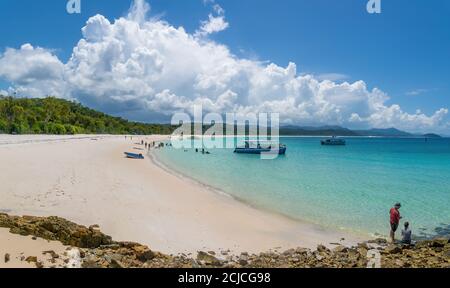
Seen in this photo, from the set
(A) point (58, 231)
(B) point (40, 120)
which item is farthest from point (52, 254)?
(B) point (40, 120)

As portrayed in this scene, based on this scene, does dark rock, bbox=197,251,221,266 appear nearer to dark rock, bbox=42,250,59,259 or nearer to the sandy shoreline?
the sandy shoreline

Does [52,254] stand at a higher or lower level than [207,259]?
higher

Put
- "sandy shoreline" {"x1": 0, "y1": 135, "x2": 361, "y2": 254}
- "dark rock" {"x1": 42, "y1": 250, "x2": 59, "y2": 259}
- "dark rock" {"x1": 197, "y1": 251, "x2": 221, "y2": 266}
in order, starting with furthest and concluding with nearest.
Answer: "sandy shoreline" {"x1": 0, "y1": 135, "x2": 361, "y2": 254}
"dark rock" {"x1": 197, "y1": 251, "x2": 221, "y2": 266}
"dark rock" {"x1": 42, "y1": 250, "x2": 59, "y2": 259}

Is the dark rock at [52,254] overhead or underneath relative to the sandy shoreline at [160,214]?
overhead

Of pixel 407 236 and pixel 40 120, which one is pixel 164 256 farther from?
pixel 40 120

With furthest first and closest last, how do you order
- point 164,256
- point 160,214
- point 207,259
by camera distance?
point 160,214 < point 207,259 < point 164,256

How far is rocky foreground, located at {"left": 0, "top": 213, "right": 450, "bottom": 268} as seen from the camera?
7062mm

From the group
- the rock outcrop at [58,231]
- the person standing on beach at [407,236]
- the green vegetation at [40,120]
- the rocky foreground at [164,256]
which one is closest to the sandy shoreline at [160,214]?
the rocky foreground at [164,256]

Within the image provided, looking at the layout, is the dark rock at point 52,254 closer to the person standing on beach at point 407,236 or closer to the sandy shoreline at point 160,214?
the sandy shoreline at point 160,214

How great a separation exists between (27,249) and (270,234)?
772 centimetres

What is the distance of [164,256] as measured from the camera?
7781 millimetres

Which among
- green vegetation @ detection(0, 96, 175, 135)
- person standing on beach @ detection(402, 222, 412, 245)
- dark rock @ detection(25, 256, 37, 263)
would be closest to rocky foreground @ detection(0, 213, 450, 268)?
dark rock @ detection(25, 256, 37, 263)

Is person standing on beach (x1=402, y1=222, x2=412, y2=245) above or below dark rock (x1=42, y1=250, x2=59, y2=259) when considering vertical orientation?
below

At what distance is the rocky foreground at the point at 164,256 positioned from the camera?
7.06m
